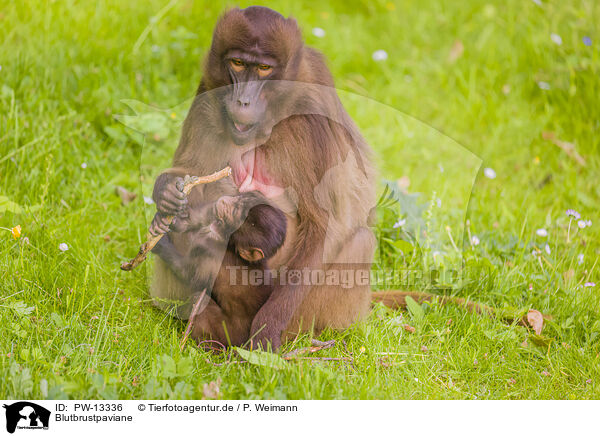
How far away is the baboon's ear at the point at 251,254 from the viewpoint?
346 centimetres

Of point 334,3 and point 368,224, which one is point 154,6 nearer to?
point 334,3

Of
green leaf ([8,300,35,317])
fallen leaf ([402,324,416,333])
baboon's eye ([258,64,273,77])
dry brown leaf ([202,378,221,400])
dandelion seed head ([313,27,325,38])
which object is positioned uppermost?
dandelion seed head ([313,27,325,38])

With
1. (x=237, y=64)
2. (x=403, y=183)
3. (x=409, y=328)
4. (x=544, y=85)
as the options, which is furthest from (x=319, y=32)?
(x=409, y=328)

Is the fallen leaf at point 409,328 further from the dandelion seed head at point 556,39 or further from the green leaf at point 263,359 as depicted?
the dandelion seed head at point 556,39

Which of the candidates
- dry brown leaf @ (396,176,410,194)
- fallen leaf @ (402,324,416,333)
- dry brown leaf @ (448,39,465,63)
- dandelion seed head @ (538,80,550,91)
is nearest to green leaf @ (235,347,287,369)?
fallen leaf @ (402,324,416,333)

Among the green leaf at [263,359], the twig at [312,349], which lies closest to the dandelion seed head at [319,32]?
the twig at [312,349]

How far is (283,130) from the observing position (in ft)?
11.4

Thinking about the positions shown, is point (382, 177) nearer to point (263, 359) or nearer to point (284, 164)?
point (284, 164)

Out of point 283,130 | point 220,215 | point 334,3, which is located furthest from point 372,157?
point 334,3

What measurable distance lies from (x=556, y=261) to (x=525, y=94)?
241 cm

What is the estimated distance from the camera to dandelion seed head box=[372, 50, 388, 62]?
656cm

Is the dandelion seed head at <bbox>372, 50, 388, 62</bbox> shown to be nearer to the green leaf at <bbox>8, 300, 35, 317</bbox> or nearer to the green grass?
the green grass

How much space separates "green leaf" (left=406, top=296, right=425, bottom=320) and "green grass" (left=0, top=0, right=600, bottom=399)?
0.02 meters
